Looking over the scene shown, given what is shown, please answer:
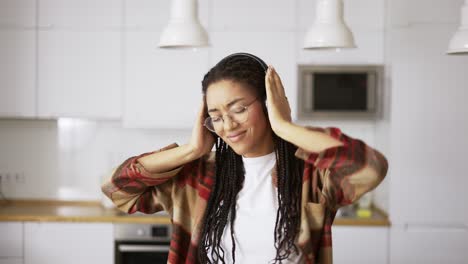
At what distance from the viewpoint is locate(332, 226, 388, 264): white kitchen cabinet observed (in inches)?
156

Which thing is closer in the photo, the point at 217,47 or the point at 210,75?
the point at 210,75

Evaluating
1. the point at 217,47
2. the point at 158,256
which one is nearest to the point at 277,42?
the point at 217,47

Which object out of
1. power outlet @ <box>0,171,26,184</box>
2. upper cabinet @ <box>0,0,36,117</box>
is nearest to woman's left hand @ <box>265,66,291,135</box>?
upper cabinet @ <box>0,0,36,117</box>

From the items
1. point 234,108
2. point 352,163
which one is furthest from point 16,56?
point 352,163

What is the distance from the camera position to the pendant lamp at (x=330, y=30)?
2.52m

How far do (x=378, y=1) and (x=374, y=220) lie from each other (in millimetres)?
1342

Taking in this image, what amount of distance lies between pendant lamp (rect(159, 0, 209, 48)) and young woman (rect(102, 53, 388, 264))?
0.70m

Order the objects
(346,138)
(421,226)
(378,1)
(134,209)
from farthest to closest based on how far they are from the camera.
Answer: (378,1)
(421,226)
(134,209)
(346,138)

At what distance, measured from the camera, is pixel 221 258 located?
5.51ft

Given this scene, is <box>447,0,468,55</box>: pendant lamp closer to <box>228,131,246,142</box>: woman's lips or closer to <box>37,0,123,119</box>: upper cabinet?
<box>228,131,246,142</box>: woman's lips

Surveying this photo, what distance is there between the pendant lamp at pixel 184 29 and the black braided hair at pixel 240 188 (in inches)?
27.9

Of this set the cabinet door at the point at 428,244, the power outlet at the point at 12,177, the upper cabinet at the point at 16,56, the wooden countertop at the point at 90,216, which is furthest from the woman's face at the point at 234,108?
the power outlet at the point at 12,177

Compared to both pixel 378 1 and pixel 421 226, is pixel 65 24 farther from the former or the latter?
pixel 421 226

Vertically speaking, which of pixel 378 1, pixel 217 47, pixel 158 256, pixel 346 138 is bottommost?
pixel 158 256
